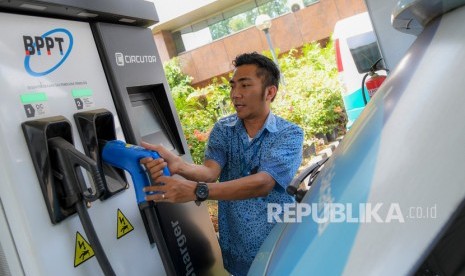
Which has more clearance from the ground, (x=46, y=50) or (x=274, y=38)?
(x=274, y=38)

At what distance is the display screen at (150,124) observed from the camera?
2031 millimetres

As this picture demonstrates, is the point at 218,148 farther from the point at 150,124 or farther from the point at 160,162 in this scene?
the point at 160,162

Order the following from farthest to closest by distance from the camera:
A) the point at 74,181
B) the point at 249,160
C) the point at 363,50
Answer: the point at 363,50 → the point at 249,160 → the point at 74,181

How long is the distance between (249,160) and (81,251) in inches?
39.7

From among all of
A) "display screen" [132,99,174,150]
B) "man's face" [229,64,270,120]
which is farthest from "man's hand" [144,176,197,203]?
"man's face" [229,64,270,120]

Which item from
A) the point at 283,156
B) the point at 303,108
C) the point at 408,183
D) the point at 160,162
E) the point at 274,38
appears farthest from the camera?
the point at 274,38

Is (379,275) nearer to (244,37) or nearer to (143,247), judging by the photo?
(143,247)

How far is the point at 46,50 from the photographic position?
1.48 meters

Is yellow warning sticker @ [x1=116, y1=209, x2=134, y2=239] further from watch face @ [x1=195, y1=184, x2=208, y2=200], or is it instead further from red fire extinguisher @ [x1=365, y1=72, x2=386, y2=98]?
red fire extinguisher @ [x1=365, y1=72, x2=386, y2=98]

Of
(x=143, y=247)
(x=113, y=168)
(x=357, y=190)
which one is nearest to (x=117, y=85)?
(x=113, y=168)

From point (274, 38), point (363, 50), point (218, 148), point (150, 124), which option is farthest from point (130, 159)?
point (274, 38)

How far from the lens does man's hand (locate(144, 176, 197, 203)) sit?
63.1 inches

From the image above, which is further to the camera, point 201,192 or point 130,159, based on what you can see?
point 201,192

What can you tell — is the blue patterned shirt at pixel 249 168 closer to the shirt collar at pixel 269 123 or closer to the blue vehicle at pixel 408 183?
the shirt collar at pixel 269 123
